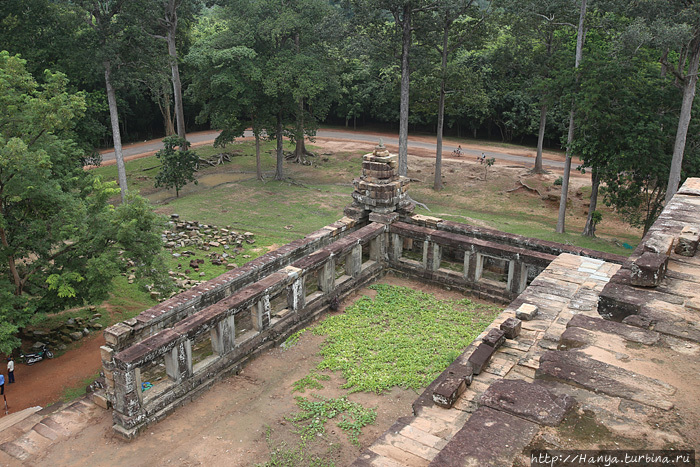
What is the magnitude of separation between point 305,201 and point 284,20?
10.5 meters

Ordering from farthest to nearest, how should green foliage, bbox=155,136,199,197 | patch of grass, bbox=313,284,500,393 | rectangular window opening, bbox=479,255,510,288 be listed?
1. green foliage, bbox=155,136,199,197
2. rectangular window opening, bbox=479,255,510,288
3. patch of grass, bbox=313,284,500,393

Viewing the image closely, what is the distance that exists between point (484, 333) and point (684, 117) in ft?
54.5

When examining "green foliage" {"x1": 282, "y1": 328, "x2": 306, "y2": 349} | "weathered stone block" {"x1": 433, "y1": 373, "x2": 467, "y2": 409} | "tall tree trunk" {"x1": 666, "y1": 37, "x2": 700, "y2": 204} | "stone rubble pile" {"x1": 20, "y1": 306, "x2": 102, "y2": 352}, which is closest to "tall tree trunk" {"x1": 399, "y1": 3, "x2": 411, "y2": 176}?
"tall tree trunk" {"x1": 666, "y1": 37, "x2": 700, "y2": 204}

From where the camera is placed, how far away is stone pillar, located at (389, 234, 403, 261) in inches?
646

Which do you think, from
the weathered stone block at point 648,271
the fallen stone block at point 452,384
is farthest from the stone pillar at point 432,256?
the weathered stone block at point 648,271

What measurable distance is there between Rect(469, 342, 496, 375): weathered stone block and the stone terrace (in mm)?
17

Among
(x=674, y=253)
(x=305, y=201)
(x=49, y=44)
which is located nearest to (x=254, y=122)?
(x=305, y=201)

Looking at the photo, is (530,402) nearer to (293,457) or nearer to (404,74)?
(293,457)

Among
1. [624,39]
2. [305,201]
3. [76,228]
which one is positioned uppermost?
[624,39]

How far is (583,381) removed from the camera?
615cm

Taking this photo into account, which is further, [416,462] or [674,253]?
[674,253]

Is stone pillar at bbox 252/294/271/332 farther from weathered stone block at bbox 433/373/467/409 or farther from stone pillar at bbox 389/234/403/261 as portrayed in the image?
stone pillar at bbox 389/234/403/261

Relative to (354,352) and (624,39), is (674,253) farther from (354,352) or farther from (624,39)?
(624,39)

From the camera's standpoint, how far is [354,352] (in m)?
12.1
